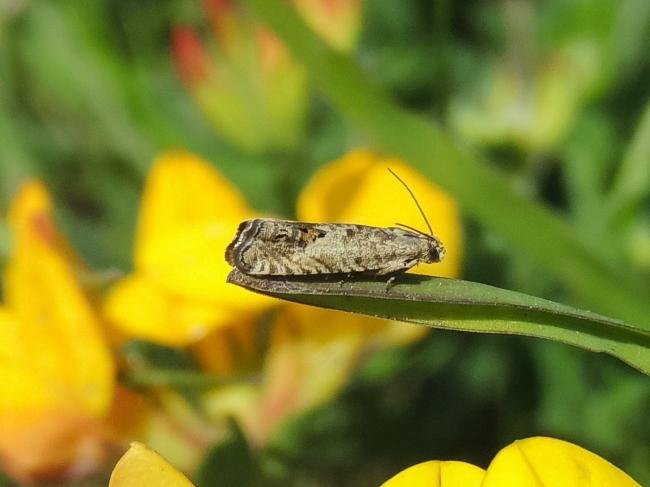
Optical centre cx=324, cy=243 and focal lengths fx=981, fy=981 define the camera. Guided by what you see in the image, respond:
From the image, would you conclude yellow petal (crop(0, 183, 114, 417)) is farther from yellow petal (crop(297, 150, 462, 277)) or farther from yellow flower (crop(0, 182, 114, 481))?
yellow petal (crop(297, 150, 462, 277))

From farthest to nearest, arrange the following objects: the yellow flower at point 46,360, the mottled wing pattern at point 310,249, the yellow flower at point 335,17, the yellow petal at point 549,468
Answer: the yellow flower at point 335,17 → the yellow flower at point 46,360 → the mottled wing pattern at point 310,249 → the yellow petal at point 549,468

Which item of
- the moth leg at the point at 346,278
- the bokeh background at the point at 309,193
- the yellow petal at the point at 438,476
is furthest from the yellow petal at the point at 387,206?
the yellow petal at the point at 438,476

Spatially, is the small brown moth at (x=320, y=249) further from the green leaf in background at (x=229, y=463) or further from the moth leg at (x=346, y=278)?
the green leaf in background at (x=229, y=463)

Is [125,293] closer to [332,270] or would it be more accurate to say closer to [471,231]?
[332,270]

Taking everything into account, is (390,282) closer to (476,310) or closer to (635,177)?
(476,310)

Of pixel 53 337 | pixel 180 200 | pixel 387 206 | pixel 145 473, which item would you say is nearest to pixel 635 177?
pixel 387 206
